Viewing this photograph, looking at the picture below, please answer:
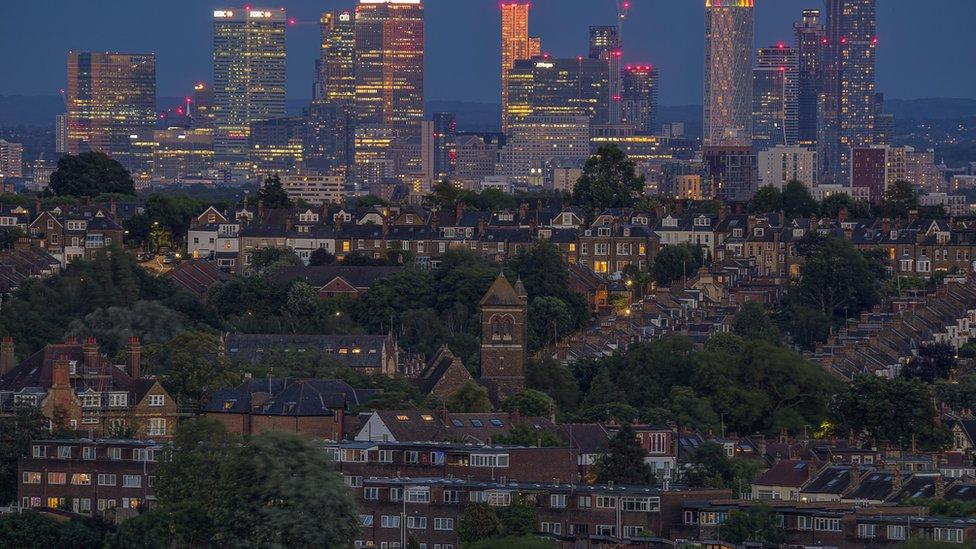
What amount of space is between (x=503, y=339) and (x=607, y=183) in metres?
44.5

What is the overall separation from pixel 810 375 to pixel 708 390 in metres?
2.54

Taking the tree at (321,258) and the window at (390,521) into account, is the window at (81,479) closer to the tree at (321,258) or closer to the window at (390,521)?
the window at (390,521)

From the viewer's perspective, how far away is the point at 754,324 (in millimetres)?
90438

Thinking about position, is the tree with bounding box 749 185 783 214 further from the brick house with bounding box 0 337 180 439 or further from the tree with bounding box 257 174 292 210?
the brick house with bounding box 0 337 180 439

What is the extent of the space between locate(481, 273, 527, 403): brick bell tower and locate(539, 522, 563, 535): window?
23392 mm

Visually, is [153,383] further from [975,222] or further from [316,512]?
[975,222]

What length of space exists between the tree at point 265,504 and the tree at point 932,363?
116ft

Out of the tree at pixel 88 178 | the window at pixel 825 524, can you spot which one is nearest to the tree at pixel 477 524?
the window at pixel 825 524

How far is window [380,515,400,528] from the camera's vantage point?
172ft

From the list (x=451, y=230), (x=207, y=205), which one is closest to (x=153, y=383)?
(x=451, y=230)

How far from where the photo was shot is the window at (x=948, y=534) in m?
47.4

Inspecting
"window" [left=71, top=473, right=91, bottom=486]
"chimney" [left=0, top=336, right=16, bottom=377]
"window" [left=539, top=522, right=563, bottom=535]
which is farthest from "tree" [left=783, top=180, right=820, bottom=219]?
"window" [left=539, top=522, right=563, bottom=535]

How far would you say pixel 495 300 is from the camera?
→ 77.4m

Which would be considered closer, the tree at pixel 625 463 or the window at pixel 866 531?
the window at pixel 866 531
